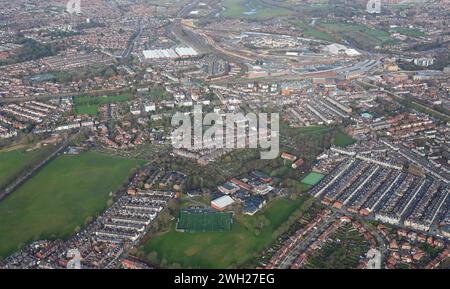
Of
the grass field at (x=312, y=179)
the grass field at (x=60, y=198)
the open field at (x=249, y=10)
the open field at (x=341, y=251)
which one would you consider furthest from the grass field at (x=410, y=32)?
the open field at (x=341, y=251)

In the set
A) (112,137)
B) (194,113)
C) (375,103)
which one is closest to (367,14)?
(375,103)

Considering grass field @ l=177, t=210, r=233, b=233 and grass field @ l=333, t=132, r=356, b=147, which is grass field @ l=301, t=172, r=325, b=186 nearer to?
grass field @ l=333, t=132, r=356, b=147

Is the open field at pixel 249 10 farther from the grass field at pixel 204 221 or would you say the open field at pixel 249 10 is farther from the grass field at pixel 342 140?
the grass field at pixel 204 221

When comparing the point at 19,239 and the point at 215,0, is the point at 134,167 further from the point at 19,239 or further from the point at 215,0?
the point at 215,0

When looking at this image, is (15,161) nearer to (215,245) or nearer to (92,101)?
(92,101)

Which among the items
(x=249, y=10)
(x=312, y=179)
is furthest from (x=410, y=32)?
(x=312, y=179)

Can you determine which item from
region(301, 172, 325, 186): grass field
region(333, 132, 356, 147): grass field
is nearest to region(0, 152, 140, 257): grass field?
region(301, 172, 325, 186): grass field
